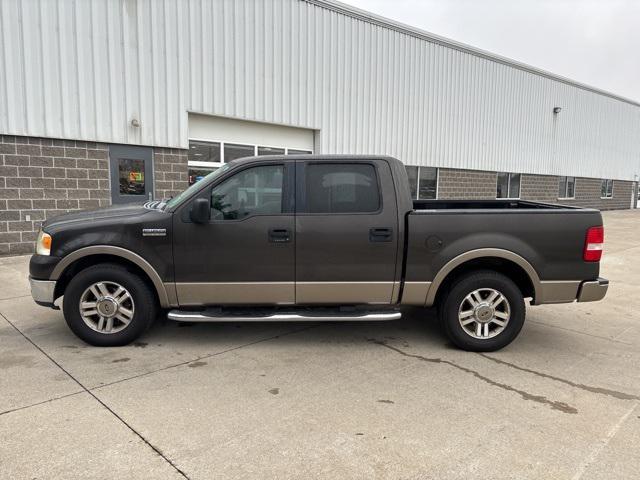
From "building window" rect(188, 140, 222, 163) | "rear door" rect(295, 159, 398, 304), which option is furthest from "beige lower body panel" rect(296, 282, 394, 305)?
"building window" rect(188, 140, 222, 163)

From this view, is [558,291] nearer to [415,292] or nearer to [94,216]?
[415,292]

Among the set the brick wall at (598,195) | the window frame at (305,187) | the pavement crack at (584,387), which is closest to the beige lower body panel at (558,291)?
the pavement crack at (584,387)

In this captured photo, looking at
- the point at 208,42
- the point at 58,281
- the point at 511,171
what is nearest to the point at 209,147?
the point at 208,42

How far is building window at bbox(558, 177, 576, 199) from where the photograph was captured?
23484mm

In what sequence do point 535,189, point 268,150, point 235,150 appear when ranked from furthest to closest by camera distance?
point 535,189 → point 268,150 → point 235,150

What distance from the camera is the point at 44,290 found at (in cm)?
437

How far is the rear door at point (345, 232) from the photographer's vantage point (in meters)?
4.41

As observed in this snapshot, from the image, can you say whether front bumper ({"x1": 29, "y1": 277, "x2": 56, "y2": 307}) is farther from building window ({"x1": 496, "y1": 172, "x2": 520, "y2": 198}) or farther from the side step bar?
building window ({"x1": 496, "y1": 172, "x2": 520, "y2": 198})

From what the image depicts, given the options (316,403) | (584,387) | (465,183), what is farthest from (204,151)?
(465,183)

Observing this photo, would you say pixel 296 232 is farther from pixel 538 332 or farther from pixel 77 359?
pixel 538 332

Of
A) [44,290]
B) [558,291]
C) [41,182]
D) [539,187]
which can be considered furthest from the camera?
[539,187]

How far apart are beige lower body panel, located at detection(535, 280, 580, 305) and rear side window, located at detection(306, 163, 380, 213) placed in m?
1.80

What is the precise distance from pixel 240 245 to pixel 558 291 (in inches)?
123

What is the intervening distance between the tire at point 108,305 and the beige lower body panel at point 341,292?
4.88ft
